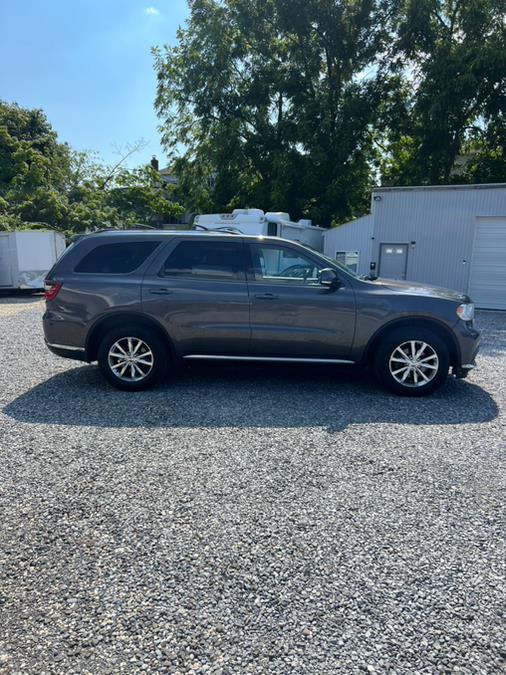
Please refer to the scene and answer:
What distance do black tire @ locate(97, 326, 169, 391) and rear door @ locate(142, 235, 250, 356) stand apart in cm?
20

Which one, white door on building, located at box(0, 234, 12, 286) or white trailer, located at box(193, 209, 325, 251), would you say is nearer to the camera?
white trailer, located at box(193, 209, 325, 251)

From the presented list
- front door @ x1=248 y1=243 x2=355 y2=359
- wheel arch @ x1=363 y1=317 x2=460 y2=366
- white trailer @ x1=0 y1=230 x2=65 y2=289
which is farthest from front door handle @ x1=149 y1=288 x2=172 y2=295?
white trailer @ x1=0 y1=230 x2=65 y2=289

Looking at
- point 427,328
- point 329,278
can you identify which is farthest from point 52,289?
point 427,328

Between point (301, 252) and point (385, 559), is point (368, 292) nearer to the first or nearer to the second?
point (301, 252)

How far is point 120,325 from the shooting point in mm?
5340

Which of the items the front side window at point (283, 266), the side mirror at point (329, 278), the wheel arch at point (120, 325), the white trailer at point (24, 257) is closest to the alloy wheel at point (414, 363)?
the side mirror at point (329, 278)

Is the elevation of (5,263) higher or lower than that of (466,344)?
higher

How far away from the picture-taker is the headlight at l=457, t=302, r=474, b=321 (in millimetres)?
5164

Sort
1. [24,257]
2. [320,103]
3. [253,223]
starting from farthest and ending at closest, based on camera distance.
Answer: [320,103] → [24,257] → [253,223]

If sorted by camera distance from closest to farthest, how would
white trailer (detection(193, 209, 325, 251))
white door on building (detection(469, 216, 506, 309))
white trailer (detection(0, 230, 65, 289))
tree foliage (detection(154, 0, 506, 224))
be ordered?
white trailer (detection(193, 209, 325, 251))
white door on building (detection(469, 216, 506, 309))
white trailer (detection(0, 230, 65, 289))
tree foliage (detection(154, 0, 506, 224))

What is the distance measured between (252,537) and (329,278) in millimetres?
3130

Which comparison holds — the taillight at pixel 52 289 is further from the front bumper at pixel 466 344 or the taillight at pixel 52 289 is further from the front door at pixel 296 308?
the front bumper at pixel 466 344

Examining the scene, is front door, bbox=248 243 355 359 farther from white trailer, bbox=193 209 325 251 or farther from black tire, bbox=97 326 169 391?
white trailer, bbox=193 209 325 251

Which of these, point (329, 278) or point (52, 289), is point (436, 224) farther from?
point (52, 289)
